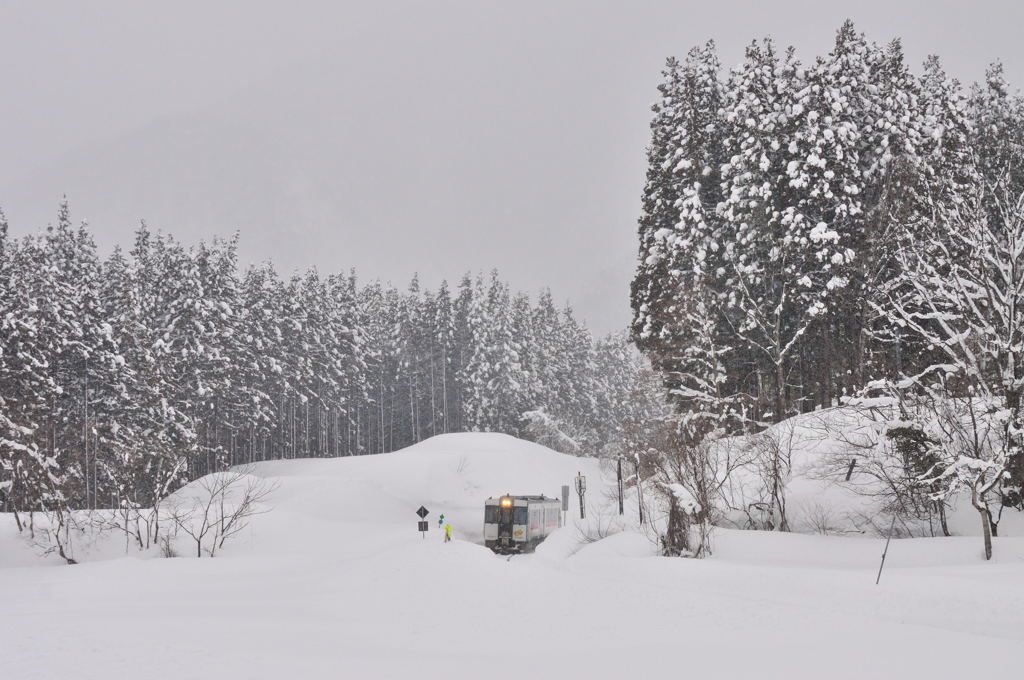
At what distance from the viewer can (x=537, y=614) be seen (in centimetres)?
1688

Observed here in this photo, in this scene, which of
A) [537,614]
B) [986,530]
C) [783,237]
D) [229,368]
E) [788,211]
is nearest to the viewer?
[986,530]

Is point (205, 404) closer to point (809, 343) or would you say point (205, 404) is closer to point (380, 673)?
point (809, 343)

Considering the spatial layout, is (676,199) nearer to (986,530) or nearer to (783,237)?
(783,237)

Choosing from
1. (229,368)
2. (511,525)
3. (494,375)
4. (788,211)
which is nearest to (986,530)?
(788,211)

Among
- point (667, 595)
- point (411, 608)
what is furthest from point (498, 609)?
point (667, 595)

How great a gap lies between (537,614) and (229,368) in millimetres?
37377

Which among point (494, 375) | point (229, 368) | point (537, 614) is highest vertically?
point (494, 375)

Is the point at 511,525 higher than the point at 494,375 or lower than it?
lower

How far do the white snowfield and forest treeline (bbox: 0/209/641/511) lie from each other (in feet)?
29.6

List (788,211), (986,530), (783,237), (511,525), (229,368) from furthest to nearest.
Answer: (229,368), (511,525), (783,237), (788,211), (986,530)

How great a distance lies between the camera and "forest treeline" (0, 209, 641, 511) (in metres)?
34.5

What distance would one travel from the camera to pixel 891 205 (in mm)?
28578

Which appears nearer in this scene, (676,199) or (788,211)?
(788,211)

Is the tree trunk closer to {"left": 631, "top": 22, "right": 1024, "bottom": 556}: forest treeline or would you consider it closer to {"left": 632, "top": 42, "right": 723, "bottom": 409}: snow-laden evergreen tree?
{"left": 631, "top": 22, "right": 1024, "bottom": 556}: forest treeline
